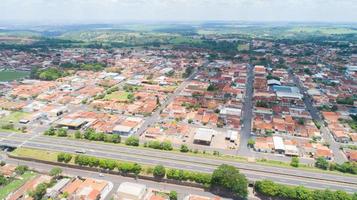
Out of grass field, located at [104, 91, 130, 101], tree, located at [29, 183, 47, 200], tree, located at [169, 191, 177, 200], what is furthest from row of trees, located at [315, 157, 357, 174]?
grass field, located at [104, 91, 130, 101]

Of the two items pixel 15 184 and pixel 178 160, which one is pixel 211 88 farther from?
pixel 15 184

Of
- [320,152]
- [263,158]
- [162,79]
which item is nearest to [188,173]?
[263,158]

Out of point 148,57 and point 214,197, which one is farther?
point 148,57

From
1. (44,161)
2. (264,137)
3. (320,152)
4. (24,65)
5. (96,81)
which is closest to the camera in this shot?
(44,161)

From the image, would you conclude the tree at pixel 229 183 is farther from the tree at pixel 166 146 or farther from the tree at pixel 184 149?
the tree at pixel 166 146

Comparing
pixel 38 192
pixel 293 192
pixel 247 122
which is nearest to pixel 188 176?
pixel 293 192

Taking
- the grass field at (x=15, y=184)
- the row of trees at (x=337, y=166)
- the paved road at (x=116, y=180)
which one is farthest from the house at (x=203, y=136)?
the grass field at (x=15, y=184)

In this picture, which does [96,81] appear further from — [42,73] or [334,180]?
[334,180]
